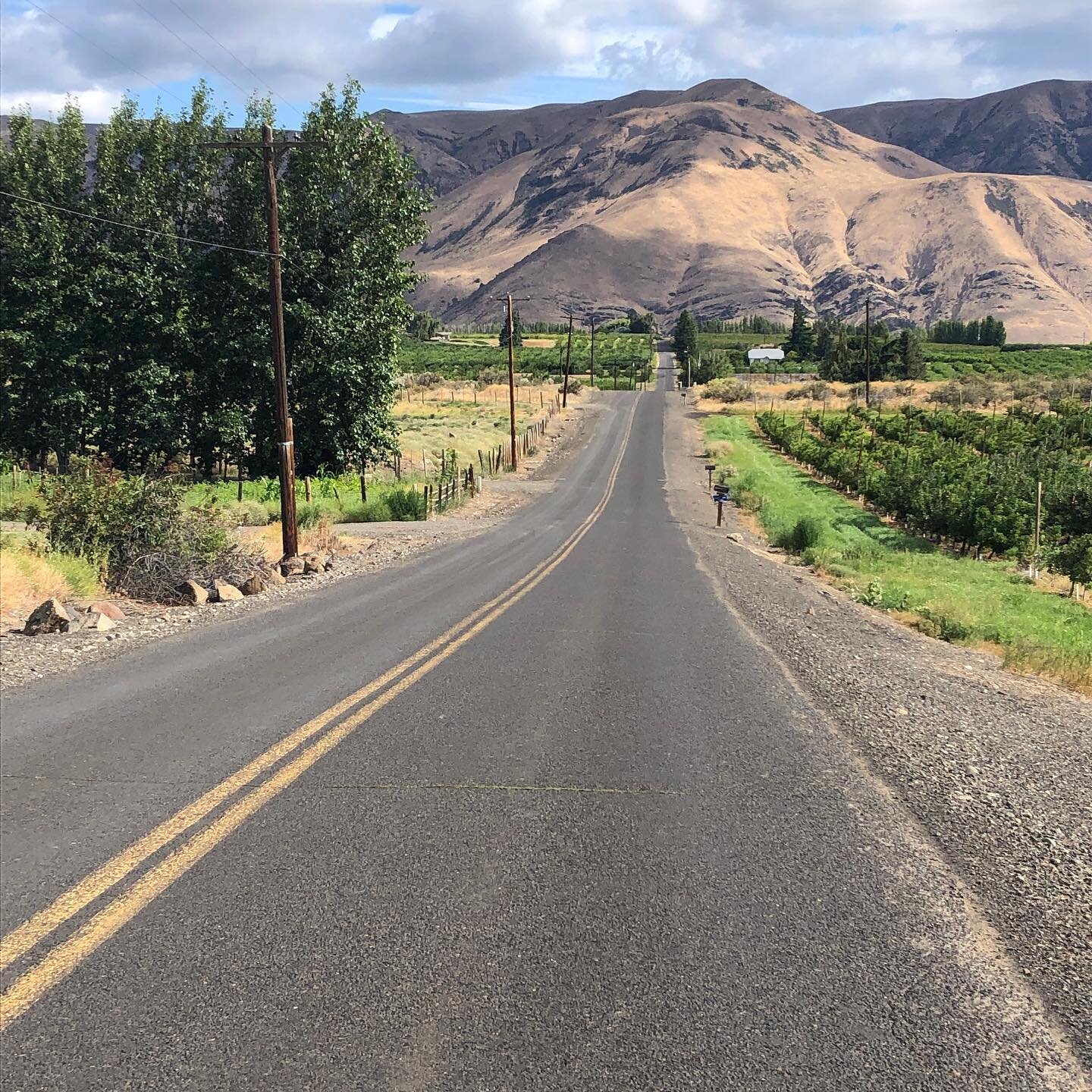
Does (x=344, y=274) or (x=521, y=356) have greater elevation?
(x=521, y=356)

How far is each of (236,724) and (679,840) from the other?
361cm

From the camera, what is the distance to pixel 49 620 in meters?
10.3

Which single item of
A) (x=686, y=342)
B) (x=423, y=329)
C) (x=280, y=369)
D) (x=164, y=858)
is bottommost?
(x=164, y=858)

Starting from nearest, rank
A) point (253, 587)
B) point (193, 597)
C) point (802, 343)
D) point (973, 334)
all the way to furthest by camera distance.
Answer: point (193, 597) < point (253, 587) < point (802, 343) < point (973, 334)

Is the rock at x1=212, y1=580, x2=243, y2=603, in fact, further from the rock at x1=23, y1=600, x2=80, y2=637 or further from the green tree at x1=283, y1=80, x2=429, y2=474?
the green tree at x1=283, y1=80, x2=429, y2=474

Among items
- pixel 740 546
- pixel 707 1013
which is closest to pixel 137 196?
pixel 740 546

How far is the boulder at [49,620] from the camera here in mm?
10266

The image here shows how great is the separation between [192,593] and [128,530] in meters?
1.51

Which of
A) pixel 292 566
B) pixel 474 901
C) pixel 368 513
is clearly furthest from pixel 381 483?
pixel 474 901

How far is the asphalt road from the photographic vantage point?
125 inches

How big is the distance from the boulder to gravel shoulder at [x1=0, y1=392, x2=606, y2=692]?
13 centimetres

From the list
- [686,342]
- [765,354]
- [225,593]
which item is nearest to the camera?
[225,593]

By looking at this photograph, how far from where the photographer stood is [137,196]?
3172cm

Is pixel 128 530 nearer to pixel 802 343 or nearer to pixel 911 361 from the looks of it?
pixel 911 361
